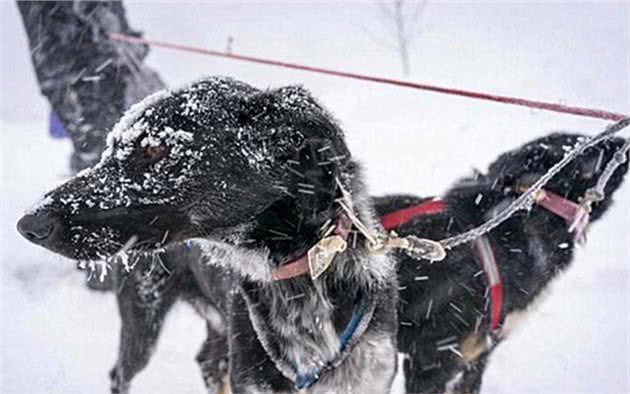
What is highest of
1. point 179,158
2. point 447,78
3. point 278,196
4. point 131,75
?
point 179,158

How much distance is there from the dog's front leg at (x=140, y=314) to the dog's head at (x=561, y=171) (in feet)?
5.29

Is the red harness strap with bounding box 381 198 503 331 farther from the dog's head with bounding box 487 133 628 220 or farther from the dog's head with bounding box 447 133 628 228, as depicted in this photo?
the dog's head with bounding box 487 133 628 220

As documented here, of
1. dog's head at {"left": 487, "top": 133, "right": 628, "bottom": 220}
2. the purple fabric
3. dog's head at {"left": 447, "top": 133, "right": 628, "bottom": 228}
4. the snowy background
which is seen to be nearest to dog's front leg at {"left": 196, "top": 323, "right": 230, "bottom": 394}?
the snowy background

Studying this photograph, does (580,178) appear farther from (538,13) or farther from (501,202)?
(538,13)

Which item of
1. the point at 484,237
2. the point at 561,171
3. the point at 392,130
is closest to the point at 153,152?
the point at 484,237

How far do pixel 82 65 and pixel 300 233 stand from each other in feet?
13.2

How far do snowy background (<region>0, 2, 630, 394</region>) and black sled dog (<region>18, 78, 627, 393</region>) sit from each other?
0.29 metres

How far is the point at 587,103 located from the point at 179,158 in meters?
10.6

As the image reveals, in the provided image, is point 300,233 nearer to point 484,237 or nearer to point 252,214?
point 252,214

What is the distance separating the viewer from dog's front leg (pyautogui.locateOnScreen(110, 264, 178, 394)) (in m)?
4.09

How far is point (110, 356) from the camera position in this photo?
543 centimetres

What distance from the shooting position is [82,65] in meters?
6.22

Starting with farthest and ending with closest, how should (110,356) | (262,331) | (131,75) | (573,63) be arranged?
(573,63) < (131,75) < (110,356) < (262,331)

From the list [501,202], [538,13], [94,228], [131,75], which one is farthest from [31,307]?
[538,13]
